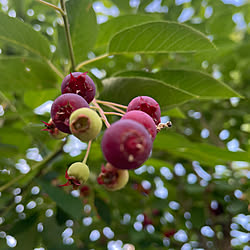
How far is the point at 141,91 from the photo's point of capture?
0.85 meters

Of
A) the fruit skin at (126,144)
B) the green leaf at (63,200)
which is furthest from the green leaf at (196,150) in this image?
the fruit skin at (126,144)

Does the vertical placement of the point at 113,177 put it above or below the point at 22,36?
below

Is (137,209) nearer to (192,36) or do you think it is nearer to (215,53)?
(215,53)

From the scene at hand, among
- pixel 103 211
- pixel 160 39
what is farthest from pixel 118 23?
pixel 103 211

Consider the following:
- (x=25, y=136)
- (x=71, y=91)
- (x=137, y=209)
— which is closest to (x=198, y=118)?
(x=137, y=209)

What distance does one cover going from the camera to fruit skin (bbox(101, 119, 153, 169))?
18.7 inches

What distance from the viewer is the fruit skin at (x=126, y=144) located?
474mm

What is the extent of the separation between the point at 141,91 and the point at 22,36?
448 mm

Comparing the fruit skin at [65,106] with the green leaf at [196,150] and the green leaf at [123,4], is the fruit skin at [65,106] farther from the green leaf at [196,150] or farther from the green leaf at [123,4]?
the green leaf at [123,4]

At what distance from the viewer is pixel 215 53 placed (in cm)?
163

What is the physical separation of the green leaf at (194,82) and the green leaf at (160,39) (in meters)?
0.07

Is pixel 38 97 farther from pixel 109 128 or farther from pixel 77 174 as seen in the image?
pixel 109 128

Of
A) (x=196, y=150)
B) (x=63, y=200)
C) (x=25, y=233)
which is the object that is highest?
(x=196, y=150)

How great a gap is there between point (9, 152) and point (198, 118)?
1.34 metres
